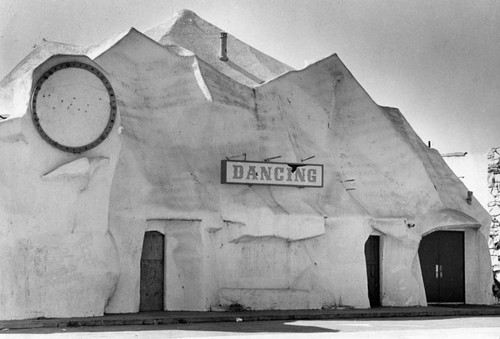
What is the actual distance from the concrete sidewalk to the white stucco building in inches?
30.7

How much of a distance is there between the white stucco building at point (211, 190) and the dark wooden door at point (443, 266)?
0.05 metres

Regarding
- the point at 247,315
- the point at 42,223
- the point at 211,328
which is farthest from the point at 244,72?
the point at 211,328

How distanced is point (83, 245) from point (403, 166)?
41.8 feet

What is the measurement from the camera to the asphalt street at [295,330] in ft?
64.7

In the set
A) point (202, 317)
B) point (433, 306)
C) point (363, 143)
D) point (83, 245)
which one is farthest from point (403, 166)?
point (83, 245)

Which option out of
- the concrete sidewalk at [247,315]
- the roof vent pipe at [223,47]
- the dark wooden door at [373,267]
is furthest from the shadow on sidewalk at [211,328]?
the roof vent pipe at [223,47]

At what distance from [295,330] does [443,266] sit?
1260 cm

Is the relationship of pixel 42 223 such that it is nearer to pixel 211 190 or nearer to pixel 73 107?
pixel 73 107

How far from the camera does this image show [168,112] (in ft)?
92.2

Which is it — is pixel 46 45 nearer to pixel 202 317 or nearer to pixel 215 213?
pixel 215 213

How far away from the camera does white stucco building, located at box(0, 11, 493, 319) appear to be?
22.9 metres

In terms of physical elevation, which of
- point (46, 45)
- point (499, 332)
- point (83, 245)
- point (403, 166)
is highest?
→ point (46, 45)

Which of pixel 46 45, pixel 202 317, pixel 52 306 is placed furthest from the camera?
pixel 46 45

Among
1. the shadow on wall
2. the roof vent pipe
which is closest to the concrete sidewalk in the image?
the shadow on wall
